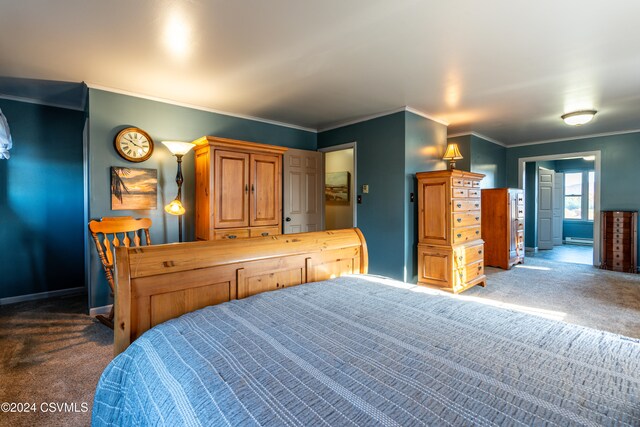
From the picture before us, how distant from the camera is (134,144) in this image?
3.39 meters

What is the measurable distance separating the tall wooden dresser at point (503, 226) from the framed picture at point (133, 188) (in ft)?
17.3

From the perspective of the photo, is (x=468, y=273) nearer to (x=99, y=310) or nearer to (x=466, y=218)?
(x=466, y=218)

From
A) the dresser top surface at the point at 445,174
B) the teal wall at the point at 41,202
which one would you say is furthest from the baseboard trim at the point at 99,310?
the dresser top surface at the point at 445,174

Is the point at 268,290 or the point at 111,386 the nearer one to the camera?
the point at 111,386

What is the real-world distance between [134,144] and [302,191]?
2214 millimetres

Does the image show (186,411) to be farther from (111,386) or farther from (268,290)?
(268,290)

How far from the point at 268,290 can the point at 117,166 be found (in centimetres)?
253

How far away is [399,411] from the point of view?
0.75m

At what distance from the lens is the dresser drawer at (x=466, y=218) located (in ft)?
12.4

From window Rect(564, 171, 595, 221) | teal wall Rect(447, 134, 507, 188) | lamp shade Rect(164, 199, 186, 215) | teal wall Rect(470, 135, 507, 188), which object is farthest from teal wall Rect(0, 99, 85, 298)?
window Rect(564, 171, 595, 221)

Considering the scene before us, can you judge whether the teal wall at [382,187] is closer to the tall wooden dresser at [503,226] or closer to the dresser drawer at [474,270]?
the dresser drawer at [474,270]

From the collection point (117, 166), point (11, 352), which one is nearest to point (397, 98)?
point (117, 166)

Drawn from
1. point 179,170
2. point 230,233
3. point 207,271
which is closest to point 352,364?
point 207,271

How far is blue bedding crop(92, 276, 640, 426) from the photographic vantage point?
0.76m
